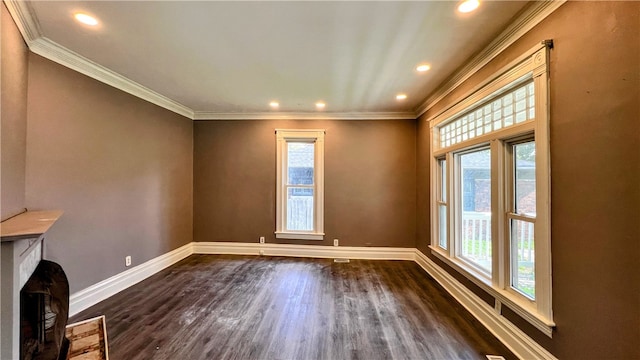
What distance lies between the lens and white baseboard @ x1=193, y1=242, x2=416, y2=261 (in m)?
4.71

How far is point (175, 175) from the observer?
14.5 ft

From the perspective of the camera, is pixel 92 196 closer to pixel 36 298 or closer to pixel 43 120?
pixel 43 120

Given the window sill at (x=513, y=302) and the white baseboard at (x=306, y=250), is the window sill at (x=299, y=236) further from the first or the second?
the window sill at (x=513, y=302)

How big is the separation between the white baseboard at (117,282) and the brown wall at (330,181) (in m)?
0.86

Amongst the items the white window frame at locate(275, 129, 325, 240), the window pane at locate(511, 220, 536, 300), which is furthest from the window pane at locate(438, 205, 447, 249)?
the white window frame at locate(275, 129, 325, 240)

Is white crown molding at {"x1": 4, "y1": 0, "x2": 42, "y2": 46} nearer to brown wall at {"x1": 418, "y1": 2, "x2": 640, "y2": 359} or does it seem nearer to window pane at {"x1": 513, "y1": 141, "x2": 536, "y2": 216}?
brown wall at {"x1": 418, "y1": 2, "x2": 640, "y2": 359}

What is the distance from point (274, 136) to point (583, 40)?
4.17 m

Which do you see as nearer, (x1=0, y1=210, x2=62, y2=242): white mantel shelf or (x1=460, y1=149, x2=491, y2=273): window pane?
(x1=0, y1=210, x2=62, y2=242): white mantel shelf

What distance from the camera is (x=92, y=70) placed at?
9.46 ft

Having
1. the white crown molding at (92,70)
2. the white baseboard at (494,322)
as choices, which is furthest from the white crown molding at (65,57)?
the white baseboard at (494,322)

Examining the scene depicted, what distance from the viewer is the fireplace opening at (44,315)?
1.66 metres

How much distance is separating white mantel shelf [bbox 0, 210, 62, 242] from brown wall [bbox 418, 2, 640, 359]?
3120mm

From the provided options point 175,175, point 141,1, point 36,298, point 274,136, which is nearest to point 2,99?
point 141,1

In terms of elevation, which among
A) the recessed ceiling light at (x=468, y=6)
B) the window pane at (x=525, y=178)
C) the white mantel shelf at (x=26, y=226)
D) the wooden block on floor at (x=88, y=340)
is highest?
the recessed ceiling light at (x=468, y=6)
